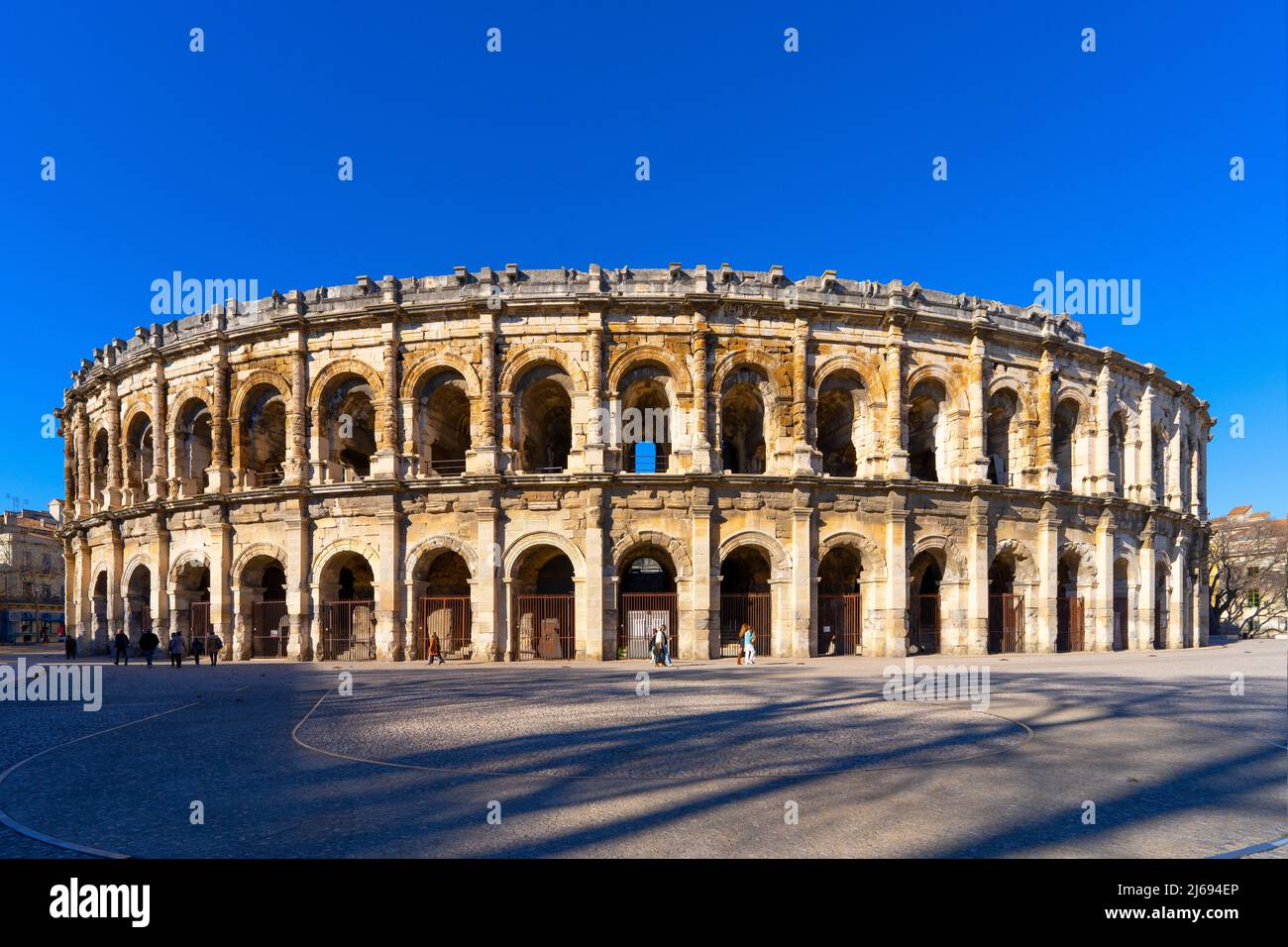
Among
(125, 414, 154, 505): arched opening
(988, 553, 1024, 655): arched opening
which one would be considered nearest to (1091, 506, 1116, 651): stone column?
(988, 553, 1024, 655): arched opening

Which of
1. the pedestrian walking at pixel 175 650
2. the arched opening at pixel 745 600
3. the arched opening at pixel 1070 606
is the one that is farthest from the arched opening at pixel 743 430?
the pedestrian walking at pixel 175 650

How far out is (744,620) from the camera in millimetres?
20516

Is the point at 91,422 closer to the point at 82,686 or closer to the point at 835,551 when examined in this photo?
the point at 82,686

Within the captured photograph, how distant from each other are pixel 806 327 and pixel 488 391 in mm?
9089

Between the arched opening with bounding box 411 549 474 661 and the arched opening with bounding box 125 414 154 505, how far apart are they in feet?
36.7

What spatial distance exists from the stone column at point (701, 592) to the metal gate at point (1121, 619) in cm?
1498

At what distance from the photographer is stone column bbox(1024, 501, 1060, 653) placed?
21.1m

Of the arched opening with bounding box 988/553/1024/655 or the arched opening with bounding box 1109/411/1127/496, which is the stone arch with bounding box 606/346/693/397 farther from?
the arched opening with bounding box 1109/411/1127/496

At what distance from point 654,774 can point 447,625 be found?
48.4 feet

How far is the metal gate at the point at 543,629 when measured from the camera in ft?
63.4

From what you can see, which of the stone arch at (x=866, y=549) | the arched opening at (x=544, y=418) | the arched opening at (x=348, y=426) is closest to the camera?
the stone arch at (x=866, y=549)

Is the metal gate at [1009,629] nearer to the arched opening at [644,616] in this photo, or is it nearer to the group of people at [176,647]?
the arched opening at [644,616]

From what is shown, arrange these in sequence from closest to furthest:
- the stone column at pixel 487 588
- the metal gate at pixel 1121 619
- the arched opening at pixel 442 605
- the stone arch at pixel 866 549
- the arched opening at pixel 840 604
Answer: the stone column at pixel 487 588 → the arched opening at pixel 442 605 → the stone arch at pixel 866 549 → the arched opening at pixel 840 604 → the metal gate at pixel 1121 619

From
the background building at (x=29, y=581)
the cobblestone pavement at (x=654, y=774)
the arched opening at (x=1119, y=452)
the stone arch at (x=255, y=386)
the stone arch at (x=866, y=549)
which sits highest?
the stone arch at (x=255, y=386)
